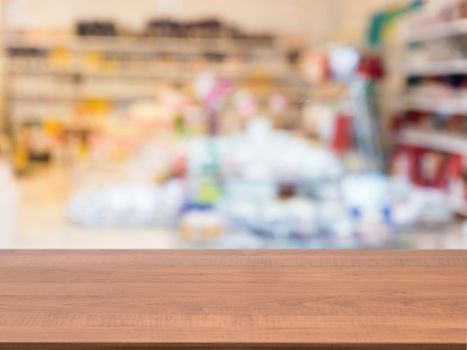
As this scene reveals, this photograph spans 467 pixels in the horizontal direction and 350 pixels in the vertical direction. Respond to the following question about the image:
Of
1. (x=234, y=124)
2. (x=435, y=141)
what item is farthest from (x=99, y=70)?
(x=435, y=141)

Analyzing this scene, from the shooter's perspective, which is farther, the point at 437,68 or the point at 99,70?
the point at 99,70

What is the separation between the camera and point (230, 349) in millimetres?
1244

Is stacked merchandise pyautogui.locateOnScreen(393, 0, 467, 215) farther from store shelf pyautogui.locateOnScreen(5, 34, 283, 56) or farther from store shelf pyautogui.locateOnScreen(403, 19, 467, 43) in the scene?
store shelf pyautogui.locateOnScreen(5, 34, 283, 56)

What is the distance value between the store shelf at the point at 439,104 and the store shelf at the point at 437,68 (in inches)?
10.8

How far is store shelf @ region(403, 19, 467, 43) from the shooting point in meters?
7.51

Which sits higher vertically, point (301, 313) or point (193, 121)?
point (301, 313)

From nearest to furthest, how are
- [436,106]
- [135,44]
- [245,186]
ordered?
[245,186] → [436,106] → [135,44]

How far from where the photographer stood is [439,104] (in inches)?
318

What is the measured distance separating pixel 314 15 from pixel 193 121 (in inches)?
175

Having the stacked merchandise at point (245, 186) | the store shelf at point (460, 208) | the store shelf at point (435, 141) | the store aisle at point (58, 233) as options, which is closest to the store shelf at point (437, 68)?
the store shelf at point (435, 141)

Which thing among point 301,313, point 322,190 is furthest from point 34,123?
point 301,313

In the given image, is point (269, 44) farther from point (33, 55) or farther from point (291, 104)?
point (33, 55)

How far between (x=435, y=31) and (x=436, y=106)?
743 millimetres

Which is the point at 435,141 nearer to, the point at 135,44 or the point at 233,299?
the point at 135,44
